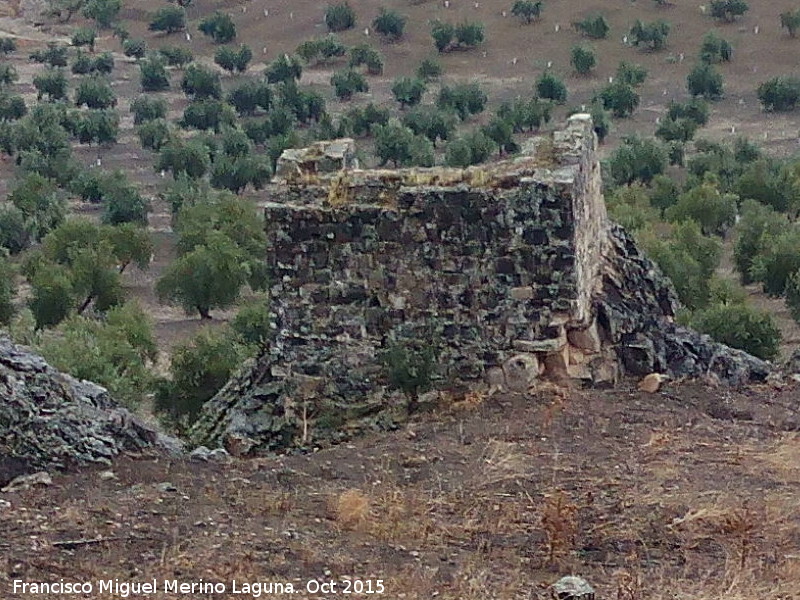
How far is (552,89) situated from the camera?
209ft

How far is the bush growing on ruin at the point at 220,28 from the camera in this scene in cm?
7919

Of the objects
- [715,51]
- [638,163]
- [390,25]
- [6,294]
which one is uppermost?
[390,25]

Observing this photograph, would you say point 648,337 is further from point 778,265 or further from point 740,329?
point 778,265

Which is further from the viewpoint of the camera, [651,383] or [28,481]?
[651,383]

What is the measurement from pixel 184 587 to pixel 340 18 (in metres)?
75.8

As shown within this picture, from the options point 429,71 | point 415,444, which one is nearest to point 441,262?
point 415,444

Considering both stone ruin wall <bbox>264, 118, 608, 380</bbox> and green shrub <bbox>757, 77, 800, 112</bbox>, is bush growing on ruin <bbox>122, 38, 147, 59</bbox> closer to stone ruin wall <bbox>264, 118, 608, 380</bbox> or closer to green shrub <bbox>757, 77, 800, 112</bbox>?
green shrub <bbox>757, 77, 800, 112</bbox>

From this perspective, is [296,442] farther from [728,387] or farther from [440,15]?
[440,15]

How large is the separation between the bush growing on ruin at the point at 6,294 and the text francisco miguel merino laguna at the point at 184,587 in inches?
1093

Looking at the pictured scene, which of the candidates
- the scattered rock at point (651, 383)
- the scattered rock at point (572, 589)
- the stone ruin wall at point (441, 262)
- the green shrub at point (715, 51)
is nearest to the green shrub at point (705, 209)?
the green shrub at point (715, 51)

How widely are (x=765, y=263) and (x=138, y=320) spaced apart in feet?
52.8

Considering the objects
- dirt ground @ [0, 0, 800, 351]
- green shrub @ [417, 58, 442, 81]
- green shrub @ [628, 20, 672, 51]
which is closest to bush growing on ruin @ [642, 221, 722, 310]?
dirt ground @ [0, 0, 800, 351]

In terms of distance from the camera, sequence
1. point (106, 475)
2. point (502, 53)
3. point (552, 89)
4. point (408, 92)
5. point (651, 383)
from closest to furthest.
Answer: point (106, 475) < point (651, 383) < point (552, 89) < point (408, 92) < point (502, 53)

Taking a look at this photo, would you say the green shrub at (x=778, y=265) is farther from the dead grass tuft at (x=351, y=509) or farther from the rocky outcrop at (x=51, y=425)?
the dead grass tuft at (x=351, y=509)
